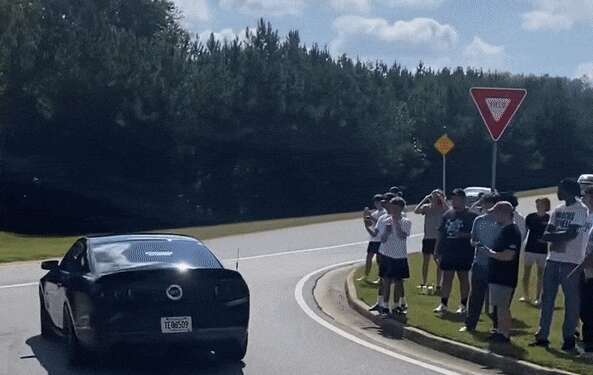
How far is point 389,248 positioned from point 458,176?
5241 cm

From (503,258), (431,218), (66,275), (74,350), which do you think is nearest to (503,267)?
(503,258)

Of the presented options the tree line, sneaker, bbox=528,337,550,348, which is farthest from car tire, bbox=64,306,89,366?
the tree line

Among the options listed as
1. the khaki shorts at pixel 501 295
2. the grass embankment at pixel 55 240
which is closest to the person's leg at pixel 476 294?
the khaki shorts at pixel 501 295

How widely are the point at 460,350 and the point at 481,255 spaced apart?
139cm

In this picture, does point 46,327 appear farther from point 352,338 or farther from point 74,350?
point 352,338

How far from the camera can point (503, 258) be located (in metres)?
12.4

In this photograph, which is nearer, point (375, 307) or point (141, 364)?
point (141, 364)

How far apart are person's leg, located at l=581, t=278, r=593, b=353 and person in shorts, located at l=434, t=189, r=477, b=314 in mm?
2975

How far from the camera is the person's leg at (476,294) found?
13.3 m

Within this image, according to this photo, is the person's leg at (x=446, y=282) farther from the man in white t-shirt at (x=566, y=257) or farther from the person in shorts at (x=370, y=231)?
the person in shorts at (x=370, y=231)

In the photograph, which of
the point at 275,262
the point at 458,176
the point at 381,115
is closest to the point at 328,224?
the point at 275,262

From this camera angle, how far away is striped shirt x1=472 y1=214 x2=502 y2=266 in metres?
12.8

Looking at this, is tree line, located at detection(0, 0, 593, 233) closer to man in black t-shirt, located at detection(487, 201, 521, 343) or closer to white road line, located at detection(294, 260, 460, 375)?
white road line, located at detection(294, 260, 460, 375)

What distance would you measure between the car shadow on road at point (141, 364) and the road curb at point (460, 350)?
239cm
